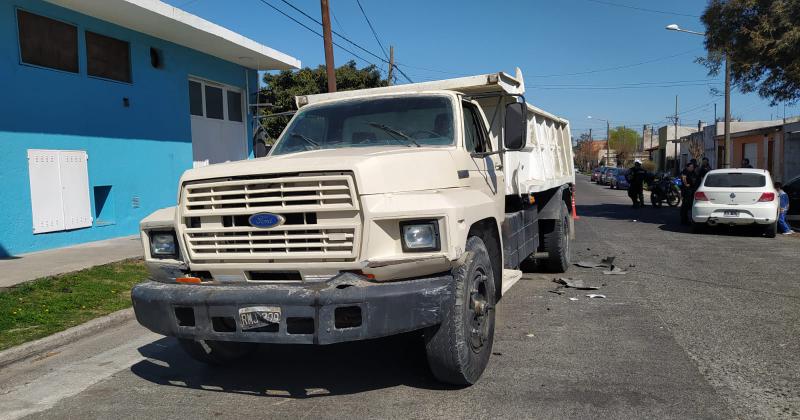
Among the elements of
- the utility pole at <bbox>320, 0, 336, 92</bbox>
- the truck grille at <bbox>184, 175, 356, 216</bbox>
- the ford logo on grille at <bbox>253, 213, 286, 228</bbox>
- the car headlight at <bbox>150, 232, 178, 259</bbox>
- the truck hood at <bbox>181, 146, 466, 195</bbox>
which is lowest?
the car headlight at <bbox>150, 232, 178, 259</bbox>

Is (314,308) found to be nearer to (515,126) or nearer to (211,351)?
(211,351)

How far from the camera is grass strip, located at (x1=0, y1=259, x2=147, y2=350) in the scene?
6414 millimetres

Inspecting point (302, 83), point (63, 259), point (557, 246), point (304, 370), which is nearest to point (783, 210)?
point (557, 246)

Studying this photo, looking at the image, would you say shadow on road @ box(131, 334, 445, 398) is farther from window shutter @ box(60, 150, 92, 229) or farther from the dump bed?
window shutter @ box(60, 150, 92, 229)

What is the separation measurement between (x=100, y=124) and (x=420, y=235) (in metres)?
11.2

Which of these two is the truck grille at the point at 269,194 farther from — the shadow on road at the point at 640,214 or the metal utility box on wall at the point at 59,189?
the shadow on road at the point at 640,214

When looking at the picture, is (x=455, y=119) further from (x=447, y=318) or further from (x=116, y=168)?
(x=116, y=168)

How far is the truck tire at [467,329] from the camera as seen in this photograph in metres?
4.02

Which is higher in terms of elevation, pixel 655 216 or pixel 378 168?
pixel 378 168

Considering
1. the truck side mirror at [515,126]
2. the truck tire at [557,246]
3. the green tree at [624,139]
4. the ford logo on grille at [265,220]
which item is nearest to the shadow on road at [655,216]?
the truck tire at [557,246]

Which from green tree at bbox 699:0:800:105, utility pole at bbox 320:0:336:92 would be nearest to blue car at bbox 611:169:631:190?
green tree at bbox 699:0:800:105

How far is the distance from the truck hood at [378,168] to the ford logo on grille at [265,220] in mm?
283

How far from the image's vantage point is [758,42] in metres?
14.8

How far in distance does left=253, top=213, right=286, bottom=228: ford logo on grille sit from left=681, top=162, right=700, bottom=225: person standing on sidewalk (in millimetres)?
13823
